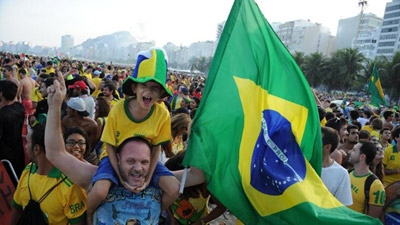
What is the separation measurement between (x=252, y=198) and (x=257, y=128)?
486mm

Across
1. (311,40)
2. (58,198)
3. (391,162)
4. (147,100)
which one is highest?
(311,40)

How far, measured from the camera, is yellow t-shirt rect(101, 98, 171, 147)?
2660 millimetres

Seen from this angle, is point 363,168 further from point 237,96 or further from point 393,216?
point 237,96

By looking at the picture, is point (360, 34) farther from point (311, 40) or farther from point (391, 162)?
point (391, 162)

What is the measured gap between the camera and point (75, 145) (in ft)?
9.68

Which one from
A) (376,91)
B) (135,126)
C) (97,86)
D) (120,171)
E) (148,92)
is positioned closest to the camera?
(120,171)

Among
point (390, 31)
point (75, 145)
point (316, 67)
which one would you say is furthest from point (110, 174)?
point (390, 31)

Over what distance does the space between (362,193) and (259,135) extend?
80.0 inches

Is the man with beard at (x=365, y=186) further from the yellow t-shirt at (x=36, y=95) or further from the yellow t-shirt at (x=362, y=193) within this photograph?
the yellow t-shirt at (x=36, y=95)

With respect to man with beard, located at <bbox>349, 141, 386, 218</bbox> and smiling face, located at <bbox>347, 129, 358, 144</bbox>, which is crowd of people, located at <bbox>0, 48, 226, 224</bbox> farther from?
smiling face, located at <bbox>347, 129, 358, 144</bbox>

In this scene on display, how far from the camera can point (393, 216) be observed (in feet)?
11.3

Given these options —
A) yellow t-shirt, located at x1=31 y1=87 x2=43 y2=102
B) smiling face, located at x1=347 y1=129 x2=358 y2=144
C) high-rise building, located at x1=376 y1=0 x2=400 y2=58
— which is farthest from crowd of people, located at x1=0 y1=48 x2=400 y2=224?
high-rise building, located at x1=376 y1=0 x2=400 y2=58

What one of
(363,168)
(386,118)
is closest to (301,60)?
(386,118)

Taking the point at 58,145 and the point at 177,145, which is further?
the point at 177,145
